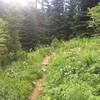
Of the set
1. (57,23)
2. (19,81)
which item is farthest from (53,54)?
(57,23)

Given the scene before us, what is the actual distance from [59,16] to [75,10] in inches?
108

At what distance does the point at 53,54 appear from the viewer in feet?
78.9

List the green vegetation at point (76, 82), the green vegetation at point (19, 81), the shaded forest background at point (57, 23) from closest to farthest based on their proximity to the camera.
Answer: the green vegetation at point (76, 82) → the green vegetation at point (19, 81) → the shaded forest background at point (57, 23)

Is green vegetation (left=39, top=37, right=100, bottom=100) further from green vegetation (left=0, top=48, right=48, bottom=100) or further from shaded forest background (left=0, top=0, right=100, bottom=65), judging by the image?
shaded forest background (left=0, top=0, right=100, bottom=65)

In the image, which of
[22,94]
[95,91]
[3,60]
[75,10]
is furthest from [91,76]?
[75,10]

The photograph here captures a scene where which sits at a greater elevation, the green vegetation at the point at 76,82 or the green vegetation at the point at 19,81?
the green vegetation at the point at 76,82

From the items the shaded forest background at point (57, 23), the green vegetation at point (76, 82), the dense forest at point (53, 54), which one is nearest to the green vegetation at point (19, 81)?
the dense forest at point (53, 54)

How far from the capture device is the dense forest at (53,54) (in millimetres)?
11641

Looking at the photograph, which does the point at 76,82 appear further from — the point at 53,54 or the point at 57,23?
the point at 57,23

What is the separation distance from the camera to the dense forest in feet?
38.2

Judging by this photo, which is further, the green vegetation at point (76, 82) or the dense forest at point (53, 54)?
the dense forest at point (53, 54)

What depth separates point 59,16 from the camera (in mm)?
42812

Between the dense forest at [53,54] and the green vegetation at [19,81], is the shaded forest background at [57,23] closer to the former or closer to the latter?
the dense forest at [53,54]

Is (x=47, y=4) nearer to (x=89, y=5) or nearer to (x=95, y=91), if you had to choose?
(x=89, y=5)
